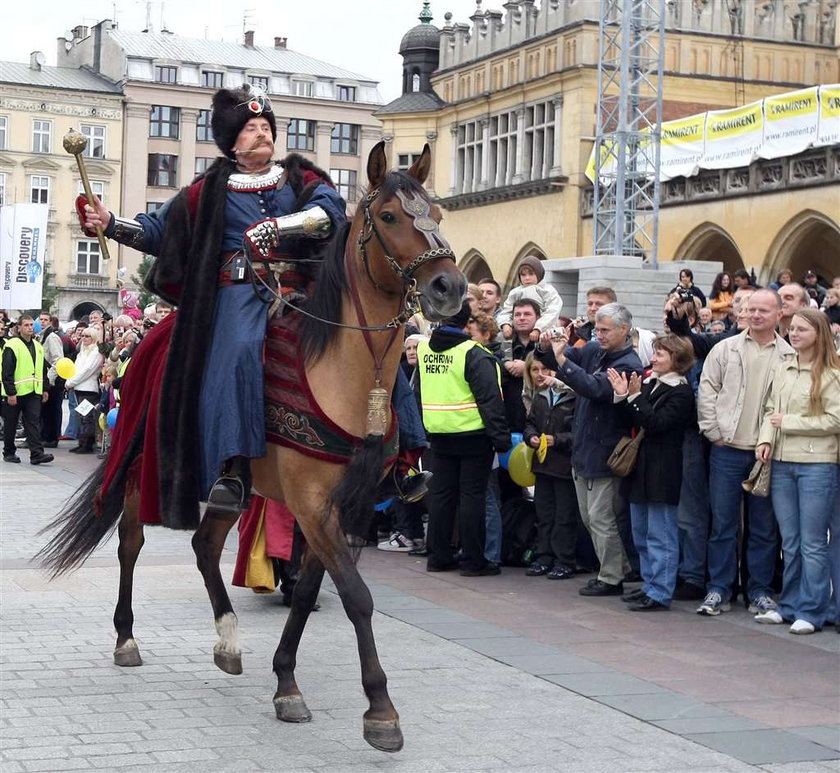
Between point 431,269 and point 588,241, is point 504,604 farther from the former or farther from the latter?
point 588,241

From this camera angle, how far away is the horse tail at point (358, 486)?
653cm

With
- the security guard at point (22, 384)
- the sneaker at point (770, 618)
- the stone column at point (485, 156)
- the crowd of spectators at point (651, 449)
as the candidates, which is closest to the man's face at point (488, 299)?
the crowd of spectators at point (651, 449)

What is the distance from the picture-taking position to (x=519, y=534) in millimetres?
12055

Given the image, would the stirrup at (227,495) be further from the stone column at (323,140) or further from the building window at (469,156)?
the stone column at (323,140)

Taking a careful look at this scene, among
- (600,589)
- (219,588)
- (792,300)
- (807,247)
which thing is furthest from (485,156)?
(219,588)

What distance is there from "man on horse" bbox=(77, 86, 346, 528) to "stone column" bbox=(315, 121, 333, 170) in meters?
88.1

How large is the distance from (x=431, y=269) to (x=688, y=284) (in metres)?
12.9

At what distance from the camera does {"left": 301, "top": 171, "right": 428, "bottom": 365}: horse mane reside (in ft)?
21.8

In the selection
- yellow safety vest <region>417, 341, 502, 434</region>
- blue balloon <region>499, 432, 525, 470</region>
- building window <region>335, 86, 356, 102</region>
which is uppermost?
building window <region>335, 86, 356, 102</region>

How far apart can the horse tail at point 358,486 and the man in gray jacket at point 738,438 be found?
4025 millimetres

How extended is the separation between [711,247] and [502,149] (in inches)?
569

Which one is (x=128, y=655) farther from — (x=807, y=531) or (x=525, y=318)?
(x=525, y=318)

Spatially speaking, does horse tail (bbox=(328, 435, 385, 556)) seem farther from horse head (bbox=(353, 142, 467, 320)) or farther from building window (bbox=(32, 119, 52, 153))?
building window (bbox=(32, 119, 52, 153))

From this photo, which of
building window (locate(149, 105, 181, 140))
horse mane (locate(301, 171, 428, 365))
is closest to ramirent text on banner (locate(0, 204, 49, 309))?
horse mane (locate(301, 171, 428, 365))
